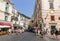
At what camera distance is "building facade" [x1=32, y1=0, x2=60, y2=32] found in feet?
148

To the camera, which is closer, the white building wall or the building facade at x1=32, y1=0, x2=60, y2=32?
the building facade at x1=32, y1=0, x2=60, y2=32

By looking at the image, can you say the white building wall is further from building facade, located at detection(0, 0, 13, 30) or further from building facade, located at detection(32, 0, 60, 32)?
building facade, located at detection(0, 0, 13, 30)

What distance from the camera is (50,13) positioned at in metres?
45.8

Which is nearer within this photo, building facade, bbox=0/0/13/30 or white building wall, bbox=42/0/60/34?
building facade, bbox=0/0/13/30

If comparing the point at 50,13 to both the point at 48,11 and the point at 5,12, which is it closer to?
the point at 48,11

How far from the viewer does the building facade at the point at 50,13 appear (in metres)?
45.0

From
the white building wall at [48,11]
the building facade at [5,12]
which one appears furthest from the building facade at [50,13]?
the building facade at [5,12]

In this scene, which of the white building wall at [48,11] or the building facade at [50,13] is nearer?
the building facade at [50,13]

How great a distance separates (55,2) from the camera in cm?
4628

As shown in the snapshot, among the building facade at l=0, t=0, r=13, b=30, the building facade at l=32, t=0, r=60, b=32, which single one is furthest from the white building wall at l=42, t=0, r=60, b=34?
the building facade at l=0, t=0, r=13, b=30

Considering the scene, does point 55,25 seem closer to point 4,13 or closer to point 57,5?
point 57,5

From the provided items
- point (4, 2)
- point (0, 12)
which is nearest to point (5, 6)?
point (4, 2)

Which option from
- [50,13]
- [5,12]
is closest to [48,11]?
[50,13]

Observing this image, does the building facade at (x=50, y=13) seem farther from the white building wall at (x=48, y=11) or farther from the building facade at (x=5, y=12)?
the building facade at (x=5, y=12)
